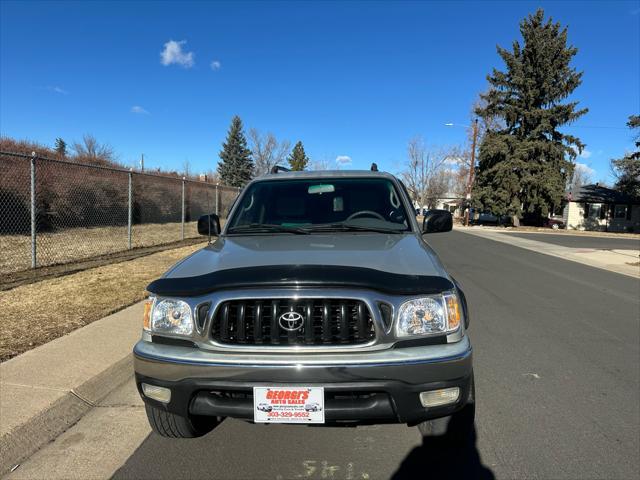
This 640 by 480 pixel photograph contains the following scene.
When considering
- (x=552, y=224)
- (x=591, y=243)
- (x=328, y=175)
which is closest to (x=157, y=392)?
(x=328, y=175)

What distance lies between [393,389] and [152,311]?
137cm

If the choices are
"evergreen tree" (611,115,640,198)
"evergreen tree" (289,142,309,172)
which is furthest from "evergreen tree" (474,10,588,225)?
"evergreen tree" (289,142,309,172)

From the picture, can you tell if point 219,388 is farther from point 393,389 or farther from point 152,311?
point 393,389

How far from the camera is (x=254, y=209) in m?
4.16

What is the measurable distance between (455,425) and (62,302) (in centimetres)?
527

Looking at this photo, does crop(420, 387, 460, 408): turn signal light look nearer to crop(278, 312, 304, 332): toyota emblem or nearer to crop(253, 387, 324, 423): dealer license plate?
crop(253, 387, 324, 423): dealer license plate

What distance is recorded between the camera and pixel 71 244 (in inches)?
442

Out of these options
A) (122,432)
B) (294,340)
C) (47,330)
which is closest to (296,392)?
(294,340)

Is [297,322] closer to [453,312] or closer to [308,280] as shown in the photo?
[308,280]

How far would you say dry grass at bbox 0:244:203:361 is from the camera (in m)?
4.63

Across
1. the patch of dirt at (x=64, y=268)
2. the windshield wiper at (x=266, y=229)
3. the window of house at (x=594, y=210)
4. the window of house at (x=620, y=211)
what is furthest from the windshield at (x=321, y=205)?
the window of house at (x=620, y=211)

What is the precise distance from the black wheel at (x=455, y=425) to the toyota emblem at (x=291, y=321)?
3.71 feet

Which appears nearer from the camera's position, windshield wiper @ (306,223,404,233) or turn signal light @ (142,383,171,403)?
turn signal light @ (142,383,171,403)

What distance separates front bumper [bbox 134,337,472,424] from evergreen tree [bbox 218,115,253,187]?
5713 centimetres
